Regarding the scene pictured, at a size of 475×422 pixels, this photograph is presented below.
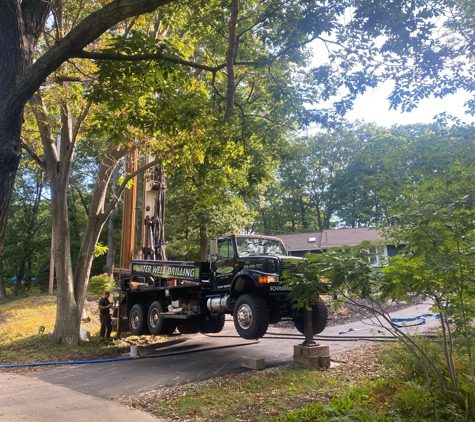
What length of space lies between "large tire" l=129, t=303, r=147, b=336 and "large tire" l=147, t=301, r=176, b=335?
0.75 feet

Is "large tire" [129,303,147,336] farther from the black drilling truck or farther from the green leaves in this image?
the green leaves

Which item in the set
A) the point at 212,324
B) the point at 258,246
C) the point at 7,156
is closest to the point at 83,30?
the point at 7,156

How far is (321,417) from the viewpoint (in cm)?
507

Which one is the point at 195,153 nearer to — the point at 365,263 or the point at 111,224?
the point at 365,263

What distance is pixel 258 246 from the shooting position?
11.7 m

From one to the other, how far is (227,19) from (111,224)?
27786 mm

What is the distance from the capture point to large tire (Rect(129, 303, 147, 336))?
1352cm

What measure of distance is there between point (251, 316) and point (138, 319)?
5.30m

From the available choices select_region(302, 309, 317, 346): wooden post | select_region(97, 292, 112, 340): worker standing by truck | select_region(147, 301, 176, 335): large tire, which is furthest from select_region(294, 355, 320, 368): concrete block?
select_region(97, 292, 112, 340): worker standing by truck

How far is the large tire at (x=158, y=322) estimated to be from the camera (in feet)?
42.1

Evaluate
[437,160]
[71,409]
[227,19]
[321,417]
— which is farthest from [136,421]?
[227,19]

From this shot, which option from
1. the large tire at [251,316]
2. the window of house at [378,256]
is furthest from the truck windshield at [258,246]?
the window of house at [378,256]

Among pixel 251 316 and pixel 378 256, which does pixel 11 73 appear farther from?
pixel 251 316

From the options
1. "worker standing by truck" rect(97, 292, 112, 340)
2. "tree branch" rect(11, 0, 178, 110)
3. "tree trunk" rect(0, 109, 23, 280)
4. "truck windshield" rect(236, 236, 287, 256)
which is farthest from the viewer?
"worker standing by truck" rect(97, 292, 112, 340)
